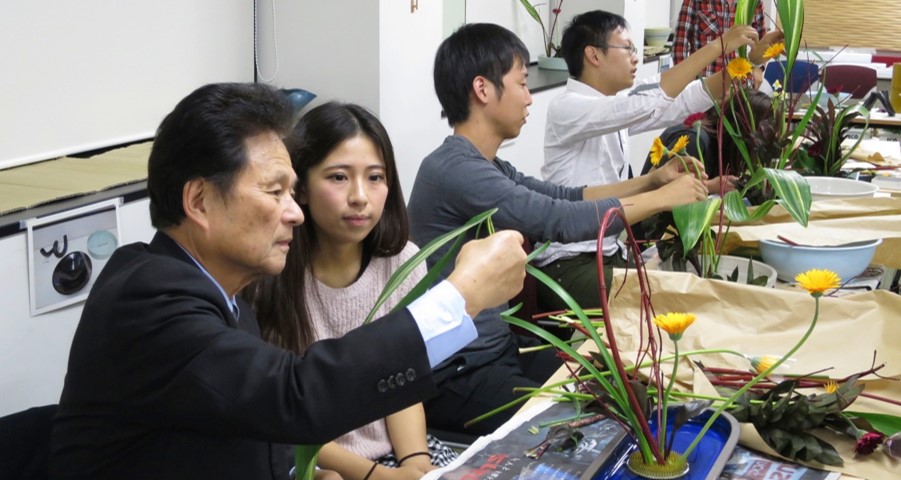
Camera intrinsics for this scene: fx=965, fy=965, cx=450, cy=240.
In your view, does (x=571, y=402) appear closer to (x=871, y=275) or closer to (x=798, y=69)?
(x=871, y=275)

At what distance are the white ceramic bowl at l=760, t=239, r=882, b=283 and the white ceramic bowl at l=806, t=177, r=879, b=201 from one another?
0.48m

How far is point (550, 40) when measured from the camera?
5.30 metres

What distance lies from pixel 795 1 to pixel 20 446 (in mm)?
1749

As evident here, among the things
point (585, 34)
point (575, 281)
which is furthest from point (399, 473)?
point (585, 34)

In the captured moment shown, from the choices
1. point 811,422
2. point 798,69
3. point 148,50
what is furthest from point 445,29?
point 811,422

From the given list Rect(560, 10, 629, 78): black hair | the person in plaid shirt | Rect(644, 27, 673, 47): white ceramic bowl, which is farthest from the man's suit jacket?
Rect(644, 27, 673, 47): white ceramic bowl

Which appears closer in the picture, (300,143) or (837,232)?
(300,143)

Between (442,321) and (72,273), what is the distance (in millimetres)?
1265

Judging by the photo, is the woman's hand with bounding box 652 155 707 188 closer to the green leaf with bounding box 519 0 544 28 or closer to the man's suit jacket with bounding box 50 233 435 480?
the man's suit jacket with bounding box 50 233 435 480

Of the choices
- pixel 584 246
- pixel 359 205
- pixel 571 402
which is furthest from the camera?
pixel 584 246

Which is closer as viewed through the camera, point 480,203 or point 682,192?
point 682,192

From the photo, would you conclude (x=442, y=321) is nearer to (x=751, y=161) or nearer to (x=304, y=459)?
(x=304, y=459)

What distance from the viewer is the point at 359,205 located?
1703 mm

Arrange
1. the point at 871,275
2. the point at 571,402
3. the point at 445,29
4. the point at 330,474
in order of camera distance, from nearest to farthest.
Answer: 1. the point at 571,402
2. the point at 330,474
3. the point at 871,275
4. the point at 445,29
